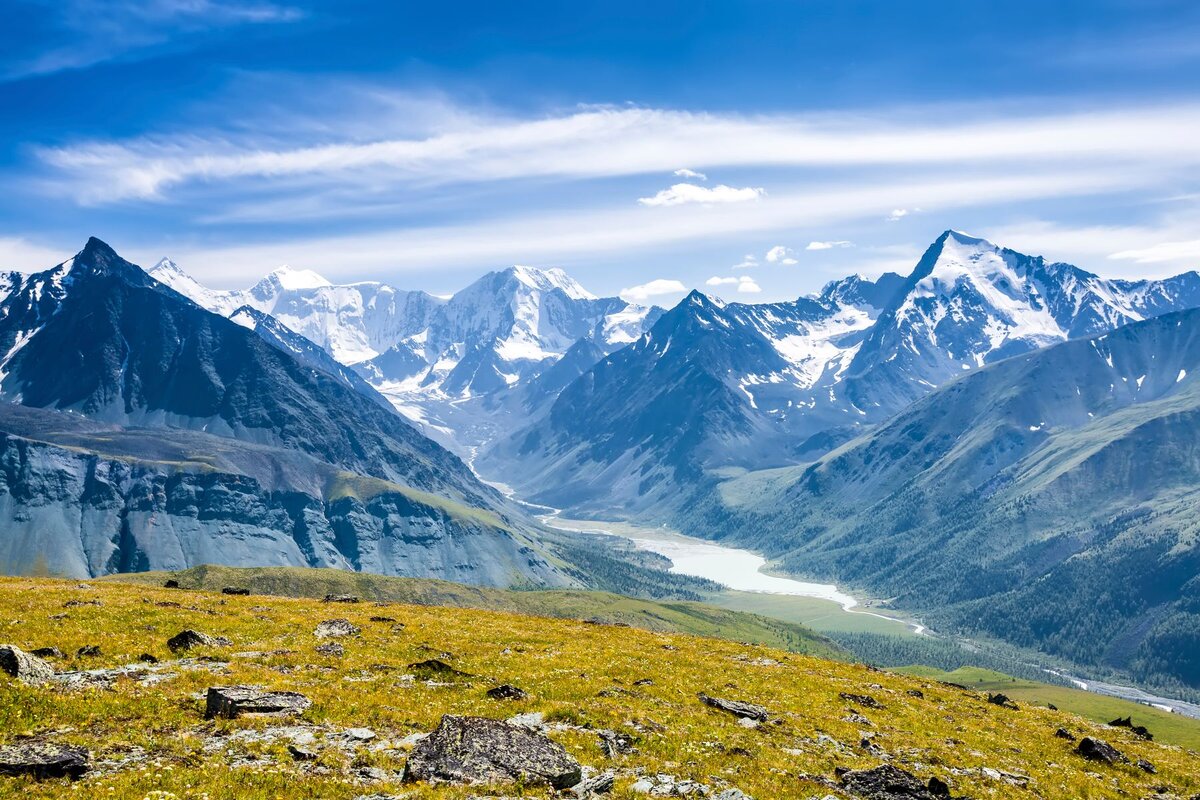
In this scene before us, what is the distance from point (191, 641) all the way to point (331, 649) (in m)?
6.50

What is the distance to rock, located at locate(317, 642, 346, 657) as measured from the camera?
127 feet

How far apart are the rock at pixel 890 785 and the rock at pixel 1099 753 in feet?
60.0

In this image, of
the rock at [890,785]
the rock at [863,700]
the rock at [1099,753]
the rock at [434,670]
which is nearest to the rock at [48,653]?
the rock at [434,670]

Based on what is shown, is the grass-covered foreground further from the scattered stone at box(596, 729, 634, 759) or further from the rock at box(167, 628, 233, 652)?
the rock at box(167, 628, 233, 652)

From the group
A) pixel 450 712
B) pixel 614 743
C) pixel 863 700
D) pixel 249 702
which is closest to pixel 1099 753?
pixel 863 700

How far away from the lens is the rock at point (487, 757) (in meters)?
23.0

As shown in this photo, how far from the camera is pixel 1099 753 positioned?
40.7m

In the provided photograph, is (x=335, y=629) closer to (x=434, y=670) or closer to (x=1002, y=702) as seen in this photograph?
(x=434, y=670)

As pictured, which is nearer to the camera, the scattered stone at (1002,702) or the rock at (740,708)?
the rock at (740,708)

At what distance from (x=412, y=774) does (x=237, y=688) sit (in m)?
9.36

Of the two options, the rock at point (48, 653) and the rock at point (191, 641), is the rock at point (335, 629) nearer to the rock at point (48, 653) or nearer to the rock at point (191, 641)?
the rock at point (191, 641)

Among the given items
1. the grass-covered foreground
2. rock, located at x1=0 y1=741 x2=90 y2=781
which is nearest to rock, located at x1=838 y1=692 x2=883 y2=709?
the grass-covered foreground

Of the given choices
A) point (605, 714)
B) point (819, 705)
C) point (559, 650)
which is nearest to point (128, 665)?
point (605, 714)

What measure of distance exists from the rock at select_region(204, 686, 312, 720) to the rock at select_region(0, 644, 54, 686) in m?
6.07
